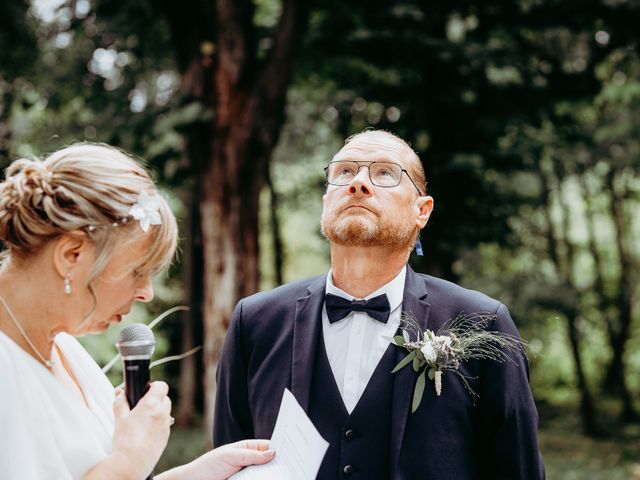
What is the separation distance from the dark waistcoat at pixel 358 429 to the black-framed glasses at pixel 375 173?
65cm

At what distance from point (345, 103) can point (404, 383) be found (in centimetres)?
1048

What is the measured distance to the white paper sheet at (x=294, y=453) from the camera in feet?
7.08

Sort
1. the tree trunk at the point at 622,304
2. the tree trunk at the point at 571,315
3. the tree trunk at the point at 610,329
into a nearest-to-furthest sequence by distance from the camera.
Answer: the tree trunk at the point at 571,315 < the tree trunk at the point at 610,329 < the tree trunk at the point at 622,304

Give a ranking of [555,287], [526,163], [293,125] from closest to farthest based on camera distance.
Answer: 1. [526,163]
2. [555,287]
3. [293,125]

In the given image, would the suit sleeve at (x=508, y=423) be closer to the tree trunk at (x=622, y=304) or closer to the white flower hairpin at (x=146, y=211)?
the white flower hairpin at (x=146, y=211)

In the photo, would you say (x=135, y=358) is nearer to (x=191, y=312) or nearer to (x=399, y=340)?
(x=399, y=340)

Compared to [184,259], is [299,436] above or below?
above

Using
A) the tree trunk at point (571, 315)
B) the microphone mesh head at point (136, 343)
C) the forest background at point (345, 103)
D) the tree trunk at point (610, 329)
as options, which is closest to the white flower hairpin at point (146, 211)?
the microphone mesh head at point (136, 343)

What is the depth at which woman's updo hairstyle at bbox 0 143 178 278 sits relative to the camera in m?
1.75

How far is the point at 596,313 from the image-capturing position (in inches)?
620

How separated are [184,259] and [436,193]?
763 cm

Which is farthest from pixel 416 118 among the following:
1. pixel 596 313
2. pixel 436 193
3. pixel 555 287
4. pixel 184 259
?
pixel 596 313

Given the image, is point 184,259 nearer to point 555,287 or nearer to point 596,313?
point 555,287

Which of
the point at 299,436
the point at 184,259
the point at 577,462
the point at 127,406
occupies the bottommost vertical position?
the point at 577,462
